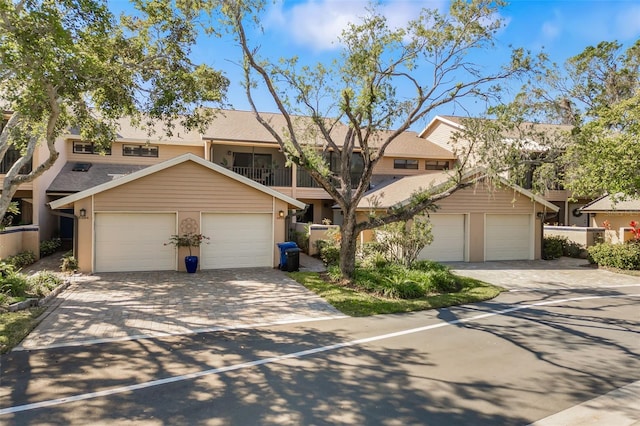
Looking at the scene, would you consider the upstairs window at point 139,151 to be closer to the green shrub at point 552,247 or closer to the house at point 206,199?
the house at point 206,199

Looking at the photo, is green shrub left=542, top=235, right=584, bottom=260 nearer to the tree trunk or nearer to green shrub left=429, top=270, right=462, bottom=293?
green shrub left=429, top=270, right=462, bottom=293

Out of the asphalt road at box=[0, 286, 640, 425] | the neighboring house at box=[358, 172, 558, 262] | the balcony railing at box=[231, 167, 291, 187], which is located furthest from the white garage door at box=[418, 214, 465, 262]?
the asphalt road at box=[0, 286, 640, 425]

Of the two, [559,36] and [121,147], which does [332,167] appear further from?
[559,36]

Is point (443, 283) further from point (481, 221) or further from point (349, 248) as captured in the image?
point (481, 221)

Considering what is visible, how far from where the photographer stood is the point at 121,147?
66.5 ft

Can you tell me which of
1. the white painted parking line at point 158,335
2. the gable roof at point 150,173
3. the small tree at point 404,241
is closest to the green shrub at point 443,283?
the small tree at point 404,241

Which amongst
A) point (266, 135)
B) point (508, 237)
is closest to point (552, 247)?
point (508, 237)

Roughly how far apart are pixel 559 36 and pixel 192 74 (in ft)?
38.2

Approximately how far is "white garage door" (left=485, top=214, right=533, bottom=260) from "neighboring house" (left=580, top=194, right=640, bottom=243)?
4.06 m

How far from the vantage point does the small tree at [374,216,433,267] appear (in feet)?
41.4

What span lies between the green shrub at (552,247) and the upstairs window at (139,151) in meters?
20.5

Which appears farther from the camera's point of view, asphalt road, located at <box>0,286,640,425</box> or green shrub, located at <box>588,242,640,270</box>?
green shrub, located at <box>588,242,640,270</box>

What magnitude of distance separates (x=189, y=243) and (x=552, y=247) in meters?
16.7

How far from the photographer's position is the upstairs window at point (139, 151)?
20.4 m
